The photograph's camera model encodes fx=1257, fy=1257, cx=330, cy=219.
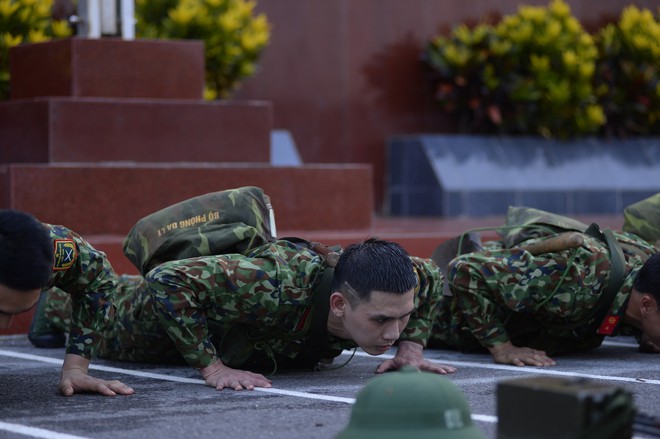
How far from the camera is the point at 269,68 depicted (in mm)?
10383

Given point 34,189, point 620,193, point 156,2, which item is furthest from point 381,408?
point 620,193

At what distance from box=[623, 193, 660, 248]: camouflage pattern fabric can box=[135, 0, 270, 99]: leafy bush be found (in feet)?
12.4

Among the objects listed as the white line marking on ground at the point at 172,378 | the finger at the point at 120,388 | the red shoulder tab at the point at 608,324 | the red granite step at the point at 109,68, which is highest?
the red granite step at the point at 109,68

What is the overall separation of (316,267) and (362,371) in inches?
26.0

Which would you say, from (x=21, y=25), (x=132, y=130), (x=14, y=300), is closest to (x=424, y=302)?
(x=14, y=300)

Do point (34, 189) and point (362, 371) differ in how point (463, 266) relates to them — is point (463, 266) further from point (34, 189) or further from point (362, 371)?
point (34, 189)

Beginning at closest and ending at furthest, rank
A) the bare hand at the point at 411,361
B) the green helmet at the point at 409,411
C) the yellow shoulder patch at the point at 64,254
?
the green helmet at the point at 409,411 → the yellow shoulder patch at the point at 64,254 → the bare hand at the point at 411,361

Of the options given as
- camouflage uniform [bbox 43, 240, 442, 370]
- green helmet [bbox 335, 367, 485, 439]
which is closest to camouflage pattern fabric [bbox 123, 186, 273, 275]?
camouflage uniform [bbox 43, 240, 442, 370]

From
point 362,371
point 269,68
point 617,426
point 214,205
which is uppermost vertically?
point 269,68

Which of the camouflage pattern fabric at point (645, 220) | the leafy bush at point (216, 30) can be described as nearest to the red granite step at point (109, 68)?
the leafy bush at point (216, 30)

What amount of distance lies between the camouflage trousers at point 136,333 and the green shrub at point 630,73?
6657 mm

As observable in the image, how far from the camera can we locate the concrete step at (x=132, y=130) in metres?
7.32

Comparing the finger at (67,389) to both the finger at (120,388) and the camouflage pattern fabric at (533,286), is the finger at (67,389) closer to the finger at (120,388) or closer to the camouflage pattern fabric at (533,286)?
the finger at (120,388)

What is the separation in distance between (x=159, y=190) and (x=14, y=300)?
3.34m
